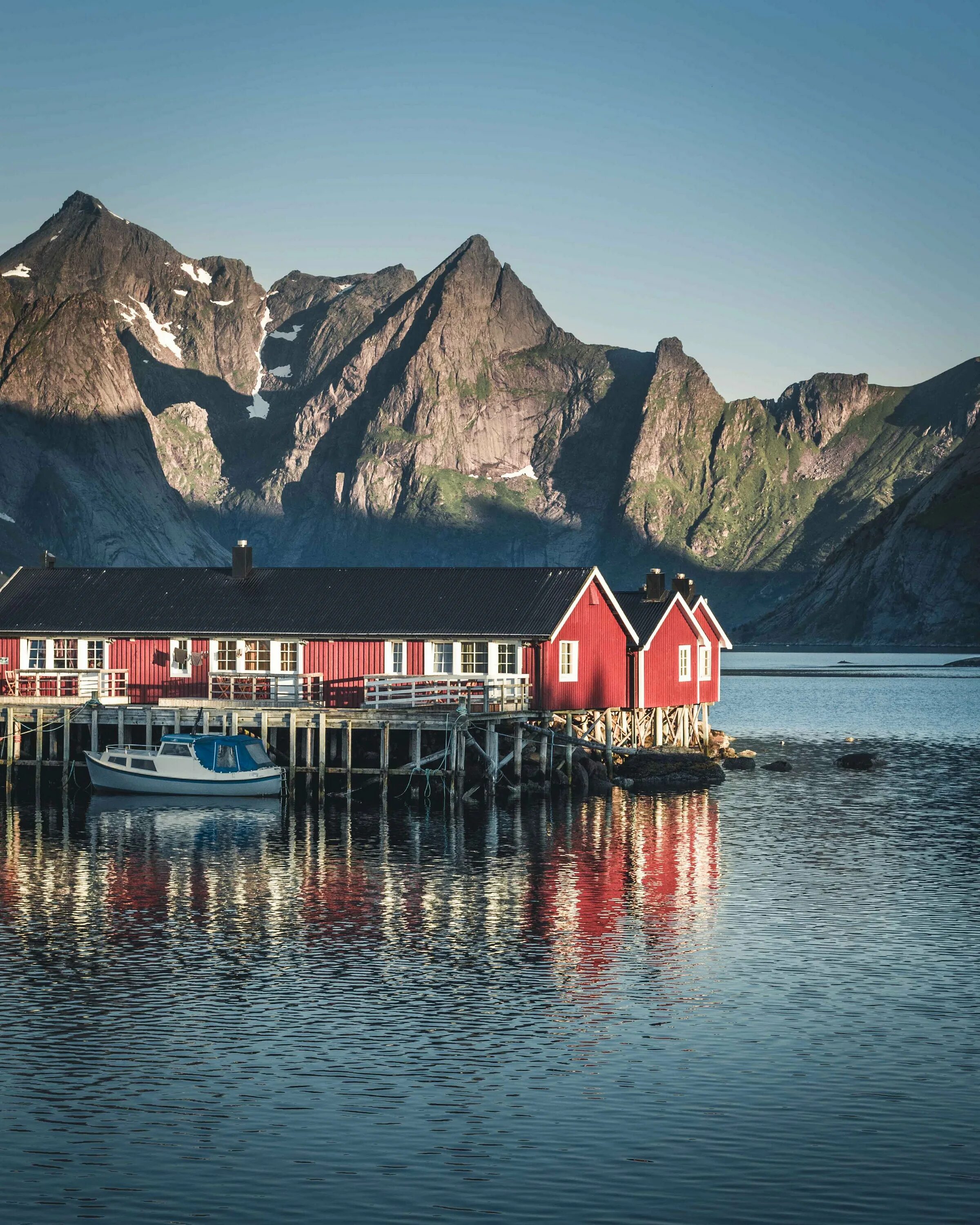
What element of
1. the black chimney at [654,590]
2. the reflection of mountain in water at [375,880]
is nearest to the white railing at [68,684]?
the reflection of mountain in water at [375,880]

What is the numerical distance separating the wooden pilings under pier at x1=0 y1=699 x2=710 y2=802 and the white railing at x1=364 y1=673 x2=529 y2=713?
75 centimetres

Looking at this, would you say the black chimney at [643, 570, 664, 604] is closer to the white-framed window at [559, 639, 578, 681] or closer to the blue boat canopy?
the white-framed window at [559, 639, 578, 681]

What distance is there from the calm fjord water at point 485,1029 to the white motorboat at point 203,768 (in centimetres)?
864

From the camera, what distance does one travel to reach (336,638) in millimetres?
67938

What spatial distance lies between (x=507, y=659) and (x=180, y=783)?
14.0 m

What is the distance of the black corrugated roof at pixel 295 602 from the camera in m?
66.9

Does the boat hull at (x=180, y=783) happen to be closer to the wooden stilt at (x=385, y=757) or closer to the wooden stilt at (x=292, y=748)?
the wooden stilt at (x=292, y=748)

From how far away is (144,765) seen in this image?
6431 centimetres

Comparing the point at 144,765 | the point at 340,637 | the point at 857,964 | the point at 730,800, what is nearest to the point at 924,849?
the point at 730,800

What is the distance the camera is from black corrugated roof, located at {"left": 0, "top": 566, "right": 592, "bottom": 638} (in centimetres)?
6694

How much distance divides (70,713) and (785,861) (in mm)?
32135

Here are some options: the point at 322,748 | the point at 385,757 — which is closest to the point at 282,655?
the point at 322,748

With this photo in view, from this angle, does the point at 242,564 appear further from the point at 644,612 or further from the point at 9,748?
the point at 644,612

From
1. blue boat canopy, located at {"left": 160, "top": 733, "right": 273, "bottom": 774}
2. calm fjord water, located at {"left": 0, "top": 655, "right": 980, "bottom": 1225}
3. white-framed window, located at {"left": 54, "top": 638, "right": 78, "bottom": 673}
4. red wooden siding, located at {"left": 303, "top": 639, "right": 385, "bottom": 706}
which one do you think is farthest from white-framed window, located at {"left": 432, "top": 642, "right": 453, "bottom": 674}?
white-framed window, located at {"left": 54, "top": 638, "right": 78, "bottom": 673}
